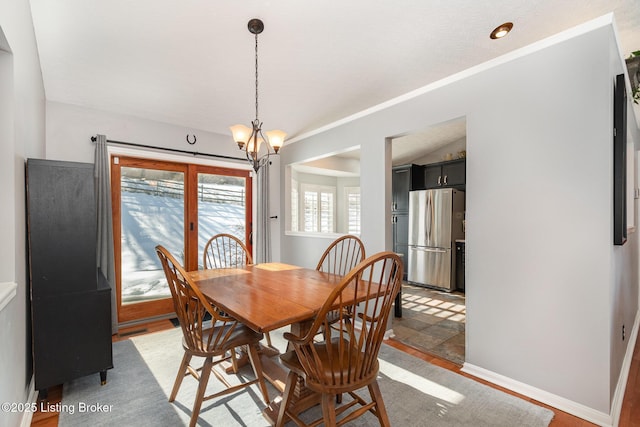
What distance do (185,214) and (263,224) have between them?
1.04m

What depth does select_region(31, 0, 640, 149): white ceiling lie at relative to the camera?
177 cm

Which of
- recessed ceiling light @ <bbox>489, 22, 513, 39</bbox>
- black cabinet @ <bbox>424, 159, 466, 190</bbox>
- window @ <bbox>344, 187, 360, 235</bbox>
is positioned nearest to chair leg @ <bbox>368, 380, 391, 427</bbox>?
recessed ceiling light @ <bbox>489, 22, 513, 39</bbox>

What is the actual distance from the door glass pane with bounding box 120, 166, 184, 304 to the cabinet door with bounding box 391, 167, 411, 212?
384 cm

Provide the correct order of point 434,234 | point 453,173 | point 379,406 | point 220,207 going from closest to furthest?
point 379,406 → point 220,207 → point 434,234 → point 453,173

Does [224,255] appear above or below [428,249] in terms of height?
above

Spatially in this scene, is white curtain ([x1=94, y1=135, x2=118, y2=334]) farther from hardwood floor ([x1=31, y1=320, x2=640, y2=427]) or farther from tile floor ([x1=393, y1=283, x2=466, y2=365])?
tile floor ([x1=393, y1=283, x2=466, y2=365])

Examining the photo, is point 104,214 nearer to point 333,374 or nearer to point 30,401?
point 30,401

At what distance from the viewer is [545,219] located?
6.50 ft

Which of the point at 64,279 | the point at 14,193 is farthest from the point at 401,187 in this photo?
the point at 14,193

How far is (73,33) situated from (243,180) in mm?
2506

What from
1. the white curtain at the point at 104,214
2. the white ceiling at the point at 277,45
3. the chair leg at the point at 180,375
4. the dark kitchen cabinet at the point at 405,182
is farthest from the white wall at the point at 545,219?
the white curtain at the point at 104,214

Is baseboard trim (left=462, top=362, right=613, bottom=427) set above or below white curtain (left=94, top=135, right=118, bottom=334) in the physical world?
below

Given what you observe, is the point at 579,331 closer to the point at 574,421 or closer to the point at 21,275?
the point at 574,421

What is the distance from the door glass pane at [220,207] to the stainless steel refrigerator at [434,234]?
2992 millimetres
